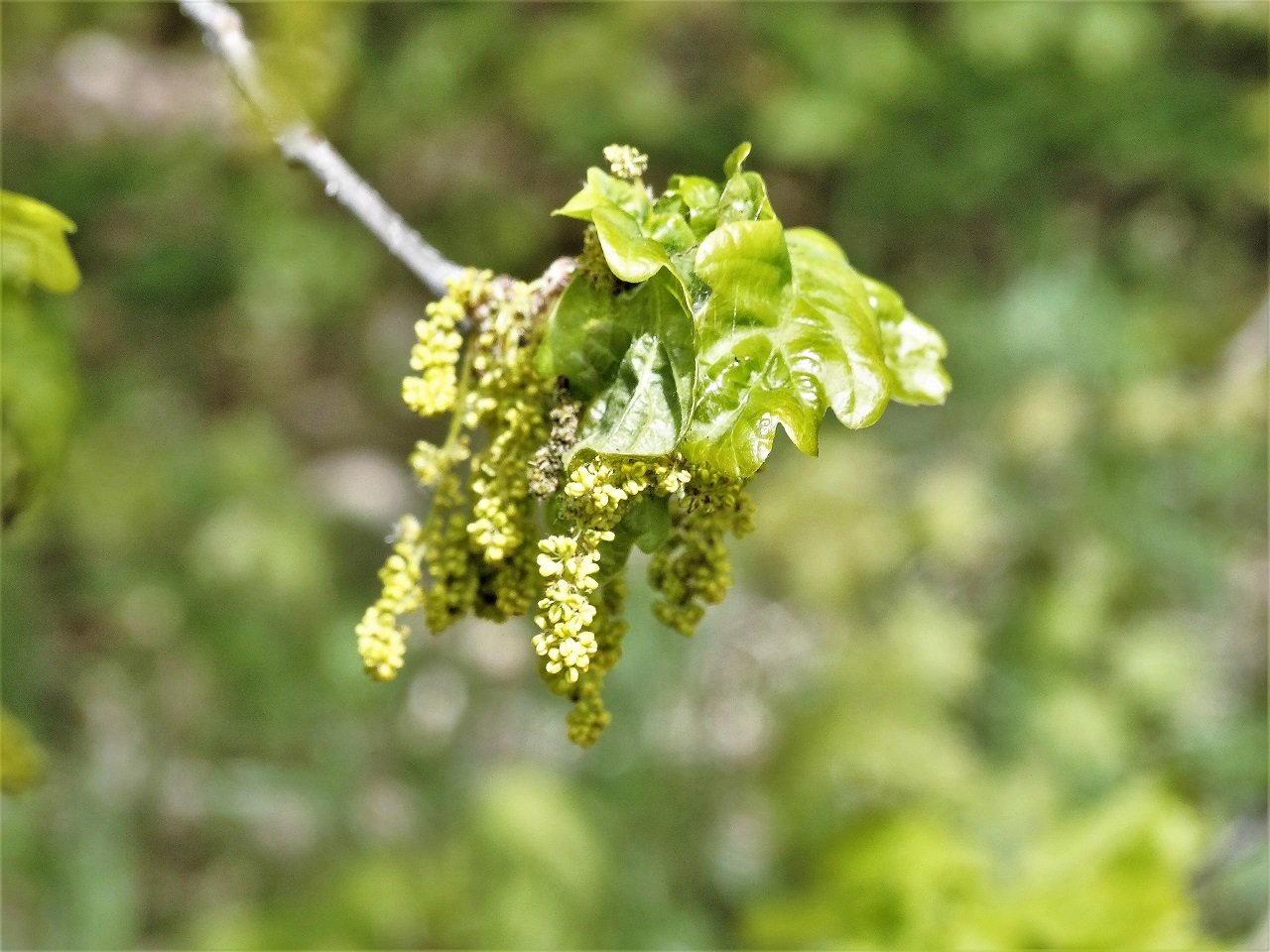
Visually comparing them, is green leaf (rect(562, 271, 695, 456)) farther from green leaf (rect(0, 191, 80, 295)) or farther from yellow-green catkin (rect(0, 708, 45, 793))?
yellow-green catkin (rect(0, 708, 45, 793))

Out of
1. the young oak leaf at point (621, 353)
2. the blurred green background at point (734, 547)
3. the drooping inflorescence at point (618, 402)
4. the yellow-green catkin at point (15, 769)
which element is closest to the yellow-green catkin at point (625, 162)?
the drooping inflorescence at point (618, 402)

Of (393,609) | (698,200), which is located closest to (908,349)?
(698,200)

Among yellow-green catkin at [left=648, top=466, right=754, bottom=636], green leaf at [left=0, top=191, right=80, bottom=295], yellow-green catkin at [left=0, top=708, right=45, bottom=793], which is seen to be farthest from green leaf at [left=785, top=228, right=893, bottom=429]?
yellow-green catkin at [left=0, top=708, right=45, bottom=793]

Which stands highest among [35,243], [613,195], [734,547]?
[734,547]

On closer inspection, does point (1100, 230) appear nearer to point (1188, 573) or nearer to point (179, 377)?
point (1188, 573)

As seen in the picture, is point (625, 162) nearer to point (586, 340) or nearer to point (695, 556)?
point (586, 340)

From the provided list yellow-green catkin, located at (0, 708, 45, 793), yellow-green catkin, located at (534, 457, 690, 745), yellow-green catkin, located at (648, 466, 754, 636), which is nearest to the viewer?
yellow-green catkin, located at (534, 457, 690, 745)

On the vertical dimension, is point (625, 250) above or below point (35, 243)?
below
